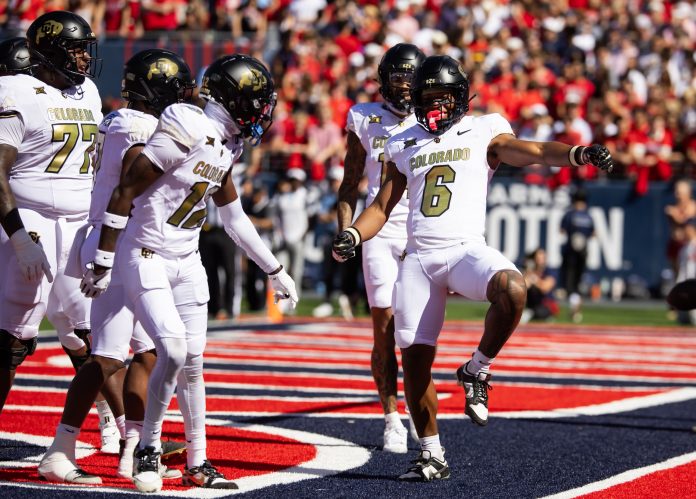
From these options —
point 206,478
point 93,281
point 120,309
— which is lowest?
point 206,478

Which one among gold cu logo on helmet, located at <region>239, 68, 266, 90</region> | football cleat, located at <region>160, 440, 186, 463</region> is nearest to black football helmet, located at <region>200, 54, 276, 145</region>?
gold cu logo on helmet, located at <region>239, 68, 266, 90</region>

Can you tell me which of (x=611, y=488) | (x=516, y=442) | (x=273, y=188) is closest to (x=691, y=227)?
(x=273, y=188)

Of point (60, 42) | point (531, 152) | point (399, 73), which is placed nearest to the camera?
point (531, 152)

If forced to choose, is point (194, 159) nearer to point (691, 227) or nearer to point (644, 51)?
point (691, 227)

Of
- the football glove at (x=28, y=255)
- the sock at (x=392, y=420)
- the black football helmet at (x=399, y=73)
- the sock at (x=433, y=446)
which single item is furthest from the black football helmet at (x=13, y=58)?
the sock at (x=433, y=446)

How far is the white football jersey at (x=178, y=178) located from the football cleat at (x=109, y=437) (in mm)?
1381

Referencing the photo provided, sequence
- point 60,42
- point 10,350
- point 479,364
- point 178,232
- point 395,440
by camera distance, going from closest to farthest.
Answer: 1. point 178,232
2. point 479,364
3. point 10,350
4. point 60,42
5. point 395,440

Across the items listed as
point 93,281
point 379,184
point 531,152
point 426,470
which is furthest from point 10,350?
point 531,152

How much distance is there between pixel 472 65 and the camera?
65.7 ft

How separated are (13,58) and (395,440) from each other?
285 centimetres

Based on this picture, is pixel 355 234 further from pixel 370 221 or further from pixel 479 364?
pixel 479 364

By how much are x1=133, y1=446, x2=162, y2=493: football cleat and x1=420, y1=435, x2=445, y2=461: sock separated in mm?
1311

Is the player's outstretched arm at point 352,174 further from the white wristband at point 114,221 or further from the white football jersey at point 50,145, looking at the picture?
the white wristband at point 114,221

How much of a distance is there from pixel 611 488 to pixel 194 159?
238 centimetres
